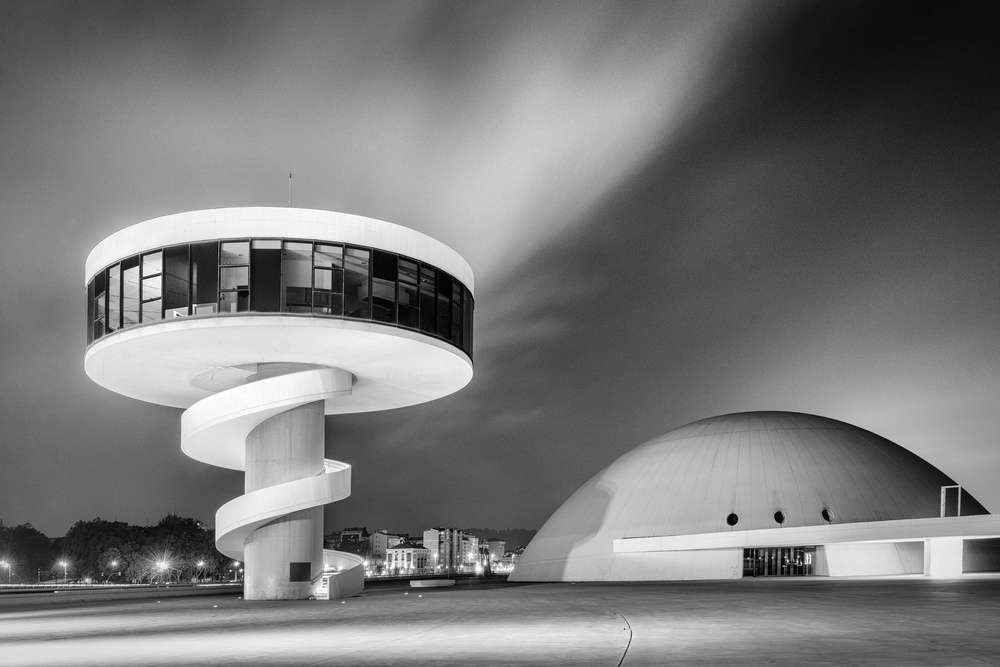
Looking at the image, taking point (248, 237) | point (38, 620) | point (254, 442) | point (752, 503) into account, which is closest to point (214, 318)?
point (248, 237)

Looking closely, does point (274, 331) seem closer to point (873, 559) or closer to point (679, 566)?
point (679, 566)

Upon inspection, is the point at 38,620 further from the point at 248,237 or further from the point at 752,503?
the point at 752,503

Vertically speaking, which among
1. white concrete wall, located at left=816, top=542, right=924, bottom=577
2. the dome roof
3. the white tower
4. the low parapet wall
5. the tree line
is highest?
the white tower

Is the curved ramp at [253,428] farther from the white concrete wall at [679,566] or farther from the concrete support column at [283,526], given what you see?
the white concrete wall at [679,566]

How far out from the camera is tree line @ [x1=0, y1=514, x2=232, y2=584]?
14525 cm

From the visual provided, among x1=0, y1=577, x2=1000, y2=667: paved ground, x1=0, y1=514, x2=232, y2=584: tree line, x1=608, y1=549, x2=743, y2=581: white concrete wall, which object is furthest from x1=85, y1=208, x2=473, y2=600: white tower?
x1=0, y1=514, x2=232, y2=584: tree line

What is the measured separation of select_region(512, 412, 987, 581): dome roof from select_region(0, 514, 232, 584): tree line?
310 ft

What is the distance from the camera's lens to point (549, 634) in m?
17.9

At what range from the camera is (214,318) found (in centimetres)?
3378

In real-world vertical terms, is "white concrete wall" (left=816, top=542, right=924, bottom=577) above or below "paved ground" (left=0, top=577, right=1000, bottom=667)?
below

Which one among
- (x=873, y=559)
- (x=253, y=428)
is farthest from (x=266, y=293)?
(x=873, y=559)

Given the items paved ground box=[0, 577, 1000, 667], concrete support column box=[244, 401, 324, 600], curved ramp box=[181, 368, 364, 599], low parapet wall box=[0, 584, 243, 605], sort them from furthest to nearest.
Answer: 1. low parapet wall box=[0, 584, 243, 605]
2. concrete support column box=[244, 401, 324, 600]
3. curved ramp box=[181, 368, 364, 599]
4. paved ground box=[0, 577, 1000, 667]

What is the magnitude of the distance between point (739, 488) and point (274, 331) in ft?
118

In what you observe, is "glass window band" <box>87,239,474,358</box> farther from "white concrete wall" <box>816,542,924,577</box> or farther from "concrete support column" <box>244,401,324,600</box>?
"white concrete wall" <box>816,542,924,577</box>
